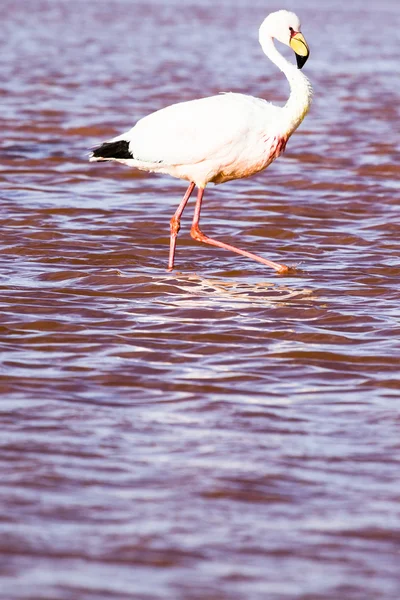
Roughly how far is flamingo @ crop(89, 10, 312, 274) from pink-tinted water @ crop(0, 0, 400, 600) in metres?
0.68

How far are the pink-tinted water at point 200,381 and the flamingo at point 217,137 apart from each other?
0.68 metres

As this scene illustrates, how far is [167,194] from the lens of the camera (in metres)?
11.6

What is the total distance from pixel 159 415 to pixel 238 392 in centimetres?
54

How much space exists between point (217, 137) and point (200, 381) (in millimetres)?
2714

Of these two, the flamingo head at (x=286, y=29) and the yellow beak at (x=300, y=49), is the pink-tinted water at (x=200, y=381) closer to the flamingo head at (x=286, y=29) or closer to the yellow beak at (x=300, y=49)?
the yellow beak at (x=300, y=49)

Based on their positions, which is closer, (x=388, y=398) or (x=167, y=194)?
(x=388, y=398)

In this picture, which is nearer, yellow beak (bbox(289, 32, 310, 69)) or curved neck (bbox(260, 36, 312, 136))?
curved neck (bbox(260, 36, 312, 136))

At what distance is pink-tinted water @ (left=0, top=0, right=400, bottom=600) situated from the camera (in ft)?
14.1

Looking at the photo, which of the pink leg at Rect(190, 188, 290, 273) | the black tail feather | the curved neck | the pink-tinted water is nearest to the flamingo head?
the curved neck

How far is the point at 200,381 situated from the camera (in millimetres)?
6191

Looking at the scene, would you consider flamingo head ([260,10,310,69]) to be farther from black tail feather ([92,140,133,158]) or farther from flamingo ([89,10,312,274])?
black tail feather ([92,140,133,158])

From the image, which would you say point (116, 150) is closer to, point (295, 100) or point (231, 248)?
point (231, 248)

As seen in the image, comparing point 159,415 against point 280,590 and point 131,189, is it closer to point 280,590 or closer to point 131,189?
point 280,590

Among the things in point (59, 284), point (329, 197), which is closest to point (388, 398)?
point (59, 284)
